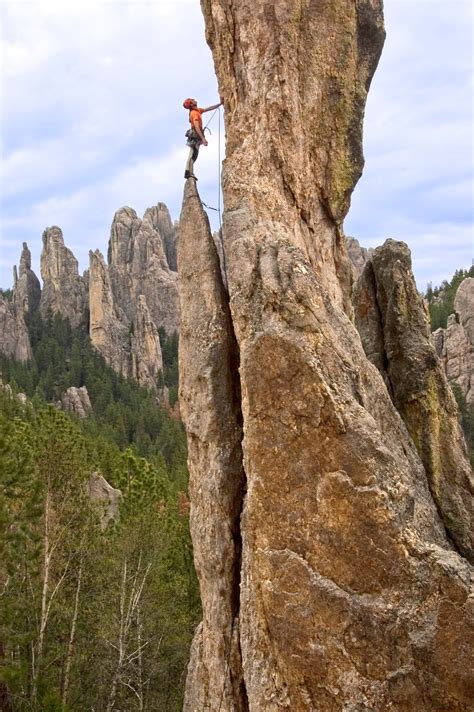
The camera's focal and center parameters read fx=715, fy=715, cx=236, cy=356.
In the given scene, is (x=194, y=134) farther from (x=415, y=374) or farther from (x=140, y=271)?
(x=140, y=271)

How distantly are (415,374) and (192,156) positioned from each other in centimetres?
633

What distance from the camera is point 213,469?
1176cm

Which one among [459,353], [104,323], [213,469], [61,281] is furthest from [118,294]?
[213,469]

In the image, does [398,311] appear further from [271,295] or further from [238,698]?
[238,698]

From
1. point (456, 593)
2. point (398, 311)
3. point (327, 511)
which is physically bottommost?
point (456, 593)

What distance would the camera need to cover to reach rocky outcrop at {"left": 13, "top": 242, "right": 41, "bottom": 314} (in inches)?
5399

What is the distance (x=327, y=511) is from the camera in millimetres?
9703

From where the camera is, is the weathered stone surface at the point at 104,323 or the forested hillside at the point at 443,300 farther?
the weathered stone surface at the point at 104,323

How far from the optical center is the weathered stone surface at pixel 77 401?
98500 mm

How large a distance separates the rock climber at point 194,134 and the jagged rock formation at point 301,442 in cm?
69

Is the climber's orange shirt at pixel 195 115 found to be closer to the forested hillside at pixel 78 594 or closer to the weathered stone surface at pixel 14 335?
the forested hillside at pixel 78 594

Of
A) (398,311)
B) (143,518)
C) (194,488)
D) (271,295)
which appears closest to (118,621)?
(143,518)

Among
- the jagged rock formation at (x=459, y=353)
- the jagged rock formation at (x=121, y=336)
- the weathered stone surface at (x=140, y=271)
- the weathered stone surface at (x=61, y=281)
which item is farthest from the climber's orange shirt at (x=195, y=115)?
the weathered stone surface at (x=140, y=271)

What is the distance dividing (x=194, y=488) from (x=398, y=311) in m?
5.92
